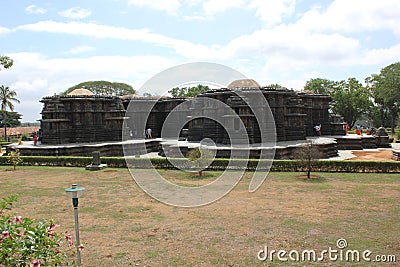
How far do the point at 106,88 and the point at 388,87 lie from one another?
5199 centimetres

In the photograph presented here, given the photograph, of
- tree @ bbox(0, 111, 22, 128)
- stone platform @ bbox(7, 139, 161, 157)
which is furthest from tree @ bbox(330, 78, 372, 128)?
tree @ bbox(0, 111, 22, 128)

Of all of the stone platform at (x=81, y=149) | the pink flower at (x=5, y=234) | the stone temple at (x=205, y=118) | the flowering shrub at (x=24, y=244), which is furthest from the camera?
the stone temple at (x=205, y=118)

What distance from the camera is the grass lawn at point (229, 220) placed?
703 cm

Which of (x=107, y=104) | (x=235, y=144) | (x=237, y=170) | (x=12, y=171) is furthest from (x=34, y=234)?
(x=107, y=104)

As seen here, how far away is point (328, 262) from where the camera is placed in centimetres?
650

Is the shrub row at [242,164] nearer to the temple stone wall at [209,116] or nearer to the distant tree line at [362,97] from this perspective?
the temple stone wall at [209,116]

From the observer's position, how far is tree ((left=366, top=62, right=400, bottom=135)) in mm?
43969

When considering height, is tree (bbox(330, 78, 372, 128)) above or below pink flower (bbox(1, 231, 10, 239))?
above

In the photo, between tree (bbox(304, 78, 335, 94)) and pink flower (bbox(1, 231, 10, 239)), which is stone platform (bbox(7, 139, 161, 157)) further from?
tree (bbox(304, 78, 335, 94))

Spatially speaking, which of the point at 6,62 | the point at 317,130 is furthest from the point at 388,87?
the point at 6,62

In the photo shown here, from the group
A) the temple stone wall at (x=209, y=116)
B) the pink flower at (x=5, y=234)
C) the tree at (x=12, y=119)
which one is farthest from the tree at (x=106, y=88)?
the pink flower at (x=5, y=234)

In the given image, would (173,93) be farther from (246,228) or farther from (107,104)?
(246,228)

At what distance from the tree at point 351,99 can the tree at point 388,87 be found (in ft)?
6.49

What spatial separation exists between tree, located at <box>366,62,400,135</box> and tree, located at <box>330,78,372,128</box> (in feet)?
6.49
